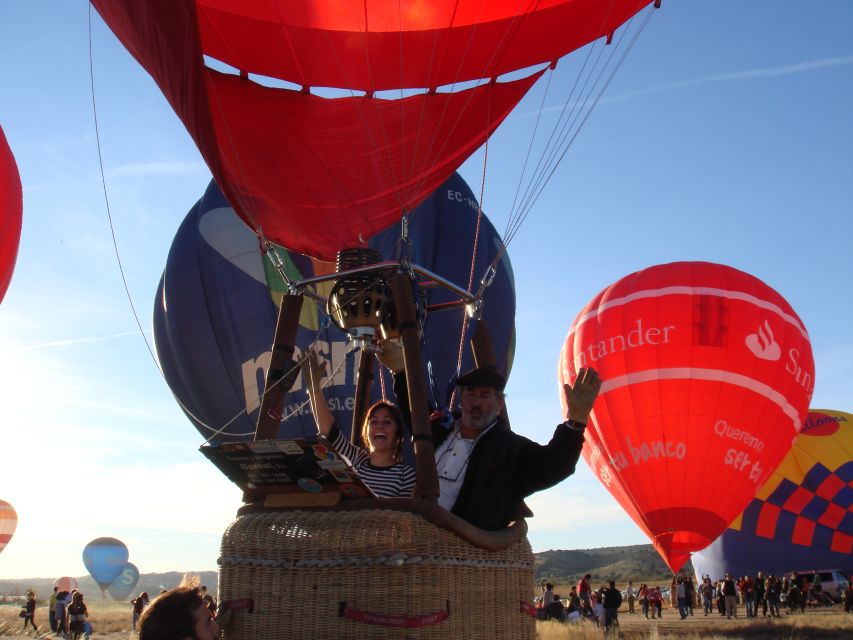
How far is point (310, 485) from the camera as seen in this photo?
99.8 inches

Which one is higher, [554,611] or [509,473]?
[509,473]

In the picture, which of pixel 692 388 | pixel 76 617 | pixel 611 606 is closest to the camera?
pixel 76 617

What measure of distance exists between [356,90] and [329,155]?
20.6 inches

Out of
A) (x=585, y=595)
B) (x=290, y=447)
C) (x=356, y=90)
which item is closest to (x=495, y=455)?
(x=290, y=447)

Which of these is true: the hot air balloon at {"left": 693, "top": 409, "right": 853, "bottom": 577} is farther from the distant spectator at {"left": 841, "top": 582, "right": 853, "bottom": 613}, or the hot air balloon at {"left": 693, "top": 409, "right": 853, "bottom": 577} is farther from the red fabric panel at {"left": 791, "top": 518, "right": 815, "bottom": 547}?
the distant spectator at {"left": 841, "top": 582, "right": 853, "bottom": 613}

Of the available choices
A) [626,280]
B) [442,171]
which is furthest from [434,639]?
[626,280]

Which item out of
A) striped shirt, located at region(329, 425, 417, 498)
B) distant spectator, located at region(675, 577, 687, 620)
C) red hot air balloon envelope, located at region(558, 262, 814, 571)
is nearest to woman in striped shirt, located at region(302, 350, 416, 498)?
striped shirt, located at region(329, 425, 417, 498)

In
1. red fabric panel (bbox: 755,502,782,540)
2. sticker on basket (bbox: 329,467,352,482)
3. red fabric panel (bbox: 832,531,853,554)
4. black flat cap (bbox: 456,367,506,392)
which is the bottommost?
sticker on basket (bbox: 329,467,352,482)

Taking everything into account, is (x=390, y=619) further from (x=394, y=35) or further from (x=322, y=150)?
(x=394, y=35)

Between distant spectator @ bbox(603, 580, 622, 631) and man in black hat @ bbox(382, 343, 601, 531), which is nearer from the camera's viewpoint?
man in black hat @ bbox(382, 343, 601, 531)

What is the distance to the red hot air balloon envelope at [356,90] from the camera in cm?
416

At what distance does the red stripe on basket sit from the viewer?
7.69 feet

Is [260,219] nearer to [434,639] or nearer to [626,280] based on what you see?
[434,639]

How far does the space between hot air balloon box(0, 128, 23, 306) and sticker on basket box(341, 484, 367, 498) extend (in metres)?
7.00
